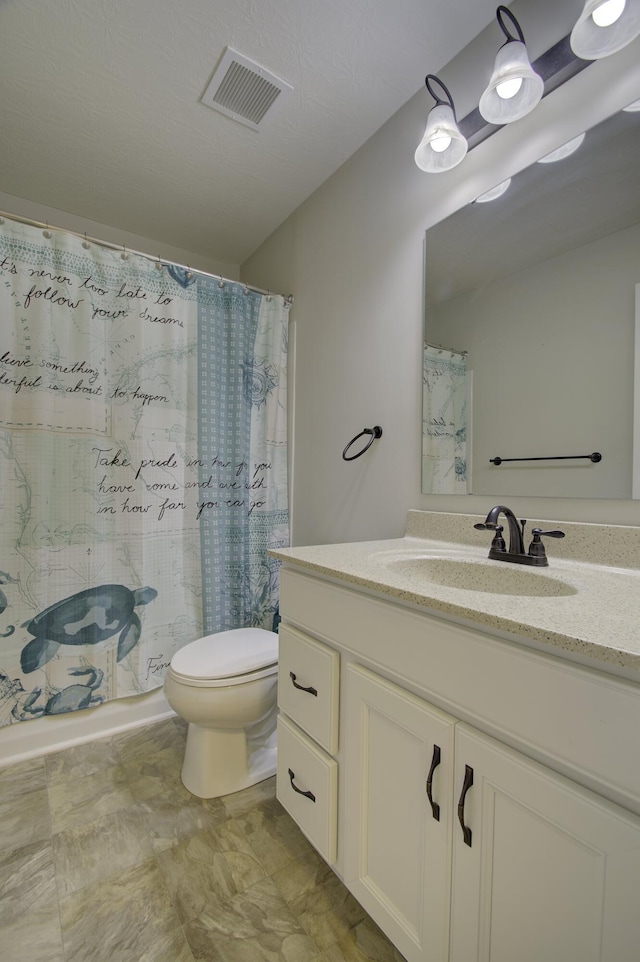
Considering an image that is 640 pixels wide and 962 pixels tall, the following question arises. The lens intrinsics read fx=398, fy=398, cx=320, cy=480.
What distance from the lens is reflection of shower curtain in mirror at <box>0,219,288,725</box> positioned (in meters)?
1.47

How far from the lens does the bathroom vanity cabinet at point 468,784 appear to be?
479 mm

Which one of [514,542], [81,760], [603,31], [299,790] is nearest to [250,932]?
[299,790]

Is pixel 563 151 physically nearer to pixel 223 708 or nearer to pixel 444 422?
pixel 444 422

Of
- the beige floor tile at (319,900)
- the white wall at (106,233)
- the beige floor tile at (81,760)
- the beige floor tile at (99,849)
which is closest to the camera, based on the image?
the beige floor tile at (319,900)

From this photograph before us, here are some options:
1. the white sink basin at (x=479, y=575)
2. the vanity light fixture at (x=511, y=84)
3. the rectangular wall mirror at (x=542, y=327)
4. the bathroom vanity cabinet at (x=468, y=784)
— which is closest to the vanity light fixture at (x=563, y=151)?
the rectangular wall mirror at (x=542, y=327)

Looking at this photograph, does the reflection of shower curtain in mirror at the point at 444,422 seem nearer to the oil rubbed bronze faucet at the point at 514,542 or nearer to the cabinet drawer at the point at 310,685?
the oil rubbed bronze faucet at the point at 514,542

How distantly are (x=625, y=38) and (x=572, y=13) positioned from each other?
0.91 ft

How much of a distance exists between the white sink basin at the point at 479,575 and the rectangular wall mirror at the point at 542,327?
251 mm

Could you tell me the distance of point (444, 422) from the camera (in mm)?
1282

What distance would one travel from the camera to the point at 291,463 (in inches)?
79.3

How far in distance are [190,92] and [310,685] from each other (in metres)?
1.91

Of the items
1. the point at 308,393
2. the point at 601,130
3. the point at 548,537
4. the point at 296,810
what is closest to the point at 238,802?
the point at 296,810

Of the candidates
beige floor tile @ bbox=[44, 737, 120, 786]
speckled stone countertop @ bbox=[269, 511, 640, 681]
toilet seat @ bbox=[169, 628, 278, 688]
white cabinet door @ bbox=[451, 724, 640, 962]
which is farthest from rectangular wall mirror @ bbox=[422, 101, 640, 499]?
beige floor tile @ bbox=[44, 737, 120, 786]

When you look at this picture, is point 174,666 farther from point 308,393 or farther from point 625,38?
point 625,38
